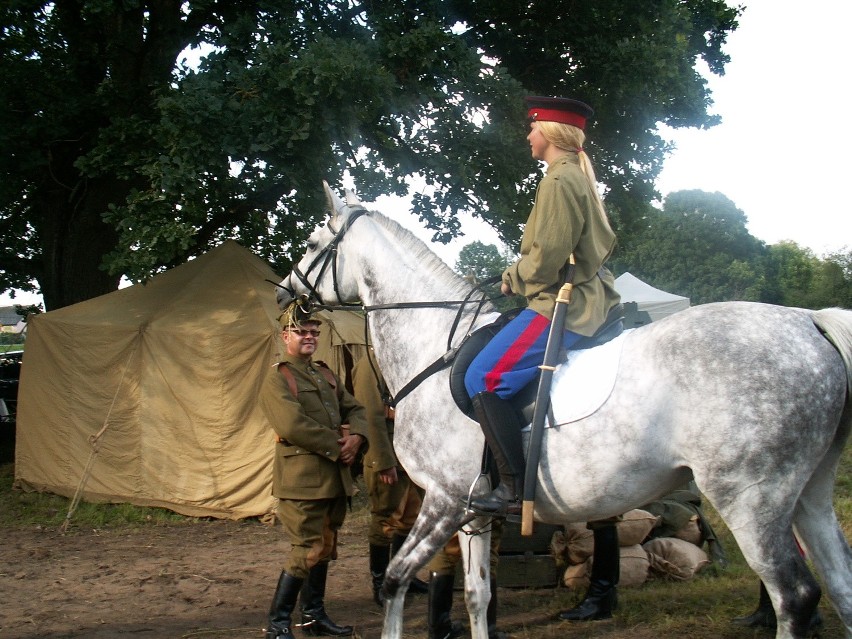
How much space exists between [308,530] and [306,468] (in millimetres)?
376

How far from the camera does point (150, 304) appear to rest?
9.95 meters

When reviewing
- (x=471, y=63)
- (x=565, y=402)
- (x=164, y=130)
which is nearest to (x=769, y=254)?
(x=471, y=63)

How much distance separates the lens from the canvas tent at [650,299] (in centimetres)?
1677

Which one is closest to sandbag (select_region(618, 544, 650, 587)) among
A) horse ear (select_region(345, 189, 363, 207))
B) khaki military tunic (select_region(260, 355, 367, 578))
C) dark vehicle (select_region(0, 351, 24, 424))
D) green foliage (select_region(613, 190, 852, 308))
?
khaki military tunic (select_region(260, 355, 367, 578))

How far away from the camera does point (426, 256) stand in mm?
4520

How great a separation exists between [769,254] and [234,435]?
152 feet

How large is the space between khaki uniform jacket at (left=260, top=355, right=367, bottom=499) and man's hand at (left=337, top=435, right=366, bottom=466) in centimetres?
4

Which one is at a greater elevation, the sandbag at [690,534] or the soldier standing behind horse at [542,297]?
the soldier standing behind horse at [542,297]

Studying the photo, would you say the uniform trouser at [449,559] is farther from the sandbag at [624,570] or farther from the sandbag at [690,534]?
the sandbag at [690,534]

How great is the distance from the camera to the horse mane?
4.38 metres

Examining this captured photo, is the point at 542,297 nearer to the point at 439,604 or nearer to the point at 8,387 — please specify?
the point at 439,604

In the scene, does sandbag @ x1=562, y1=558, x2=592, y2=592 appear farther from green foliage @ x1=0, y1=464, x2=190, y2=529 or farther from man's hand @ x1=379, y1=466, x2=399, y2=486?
green foliage @ x1=0, y1=464, x2=190, y2=529

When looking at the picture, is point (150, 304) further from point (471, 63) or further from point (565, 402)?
point (565, 402)

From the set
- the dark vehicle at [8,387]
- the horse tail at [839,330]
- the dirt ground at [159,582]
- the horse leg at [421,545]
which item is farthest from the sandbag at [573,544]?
the dark vehicle at [8,387]
